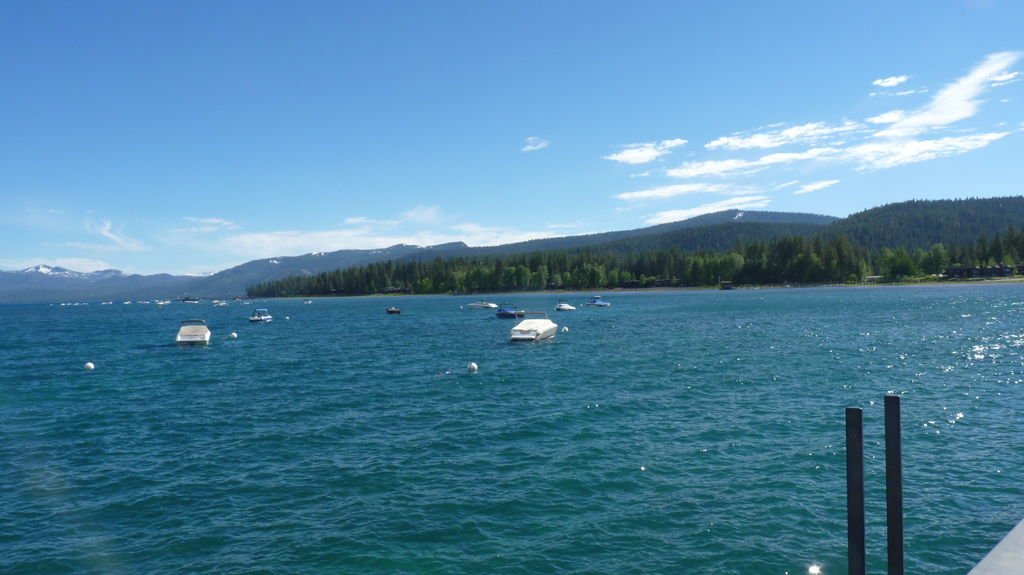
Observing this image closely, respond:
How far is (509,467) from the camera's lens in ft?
82.1

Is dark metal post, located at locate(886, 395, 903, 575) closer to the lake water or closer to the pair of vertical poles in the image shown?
the pair of vertical poles

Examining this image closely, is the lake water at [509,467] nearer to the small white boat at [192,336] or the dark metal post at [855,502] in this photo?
the dark metal post at [855,502]

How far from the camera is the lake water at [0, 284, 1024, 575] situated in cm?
1769

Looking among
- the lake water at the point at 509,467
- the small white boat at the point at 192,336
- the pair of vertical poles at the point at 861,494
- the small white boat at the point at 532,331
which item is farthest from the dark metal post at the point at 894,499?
the small white boat at the point at 192,336

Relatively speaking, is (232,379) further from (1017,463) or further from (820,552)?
(1017,463)

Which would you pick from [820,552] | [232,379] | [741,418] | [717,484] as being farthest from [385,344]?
[820,552]

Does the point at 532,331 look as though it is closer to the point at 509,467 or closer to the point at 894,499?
the point at 509,467

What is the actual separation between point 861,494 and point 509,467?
14411mm

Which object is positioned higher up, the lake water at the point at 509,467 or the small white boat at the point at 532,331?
the small white boat at the point at 532,331

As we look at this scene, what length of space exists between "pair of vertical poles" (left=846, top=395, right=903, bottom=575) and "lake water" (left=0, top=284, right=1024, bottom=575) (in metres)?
3.62

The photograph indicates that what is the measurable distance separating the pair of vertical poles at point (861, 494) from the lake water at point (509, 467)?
142 inches

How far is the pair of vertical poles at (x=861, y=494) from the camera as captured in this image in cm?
1273

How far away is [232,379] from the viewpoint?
52.7m

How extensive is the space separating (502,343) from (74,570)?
2438 inches
